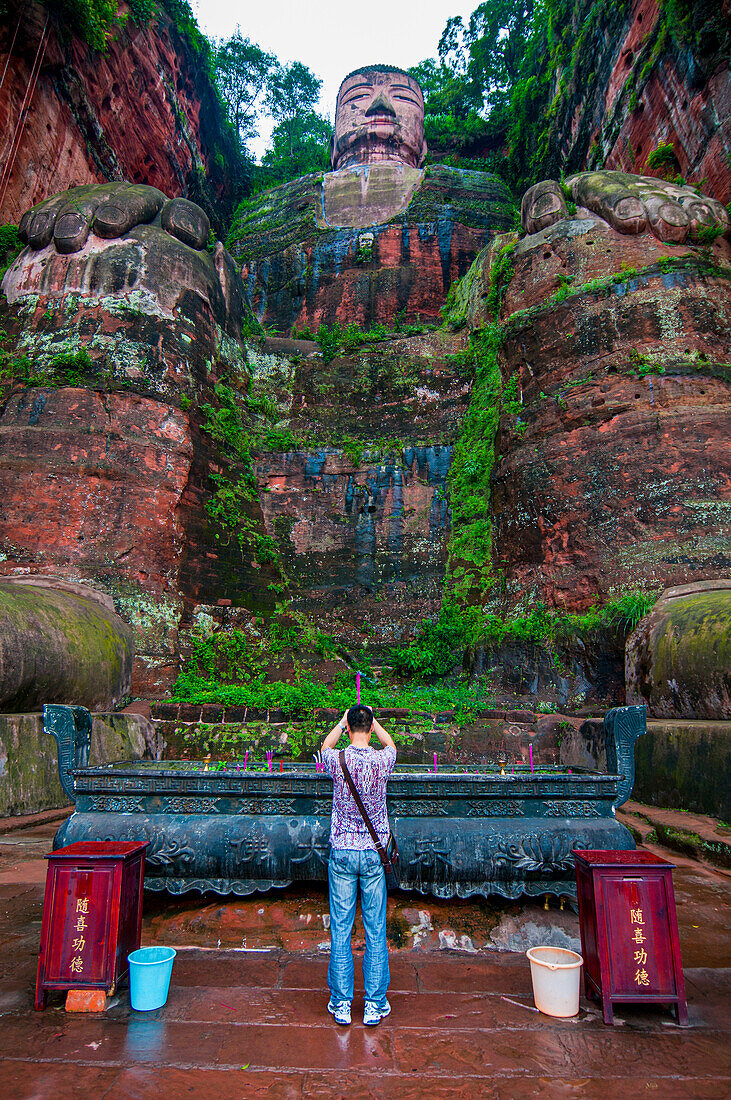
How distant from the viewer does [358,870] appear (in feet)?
7.84

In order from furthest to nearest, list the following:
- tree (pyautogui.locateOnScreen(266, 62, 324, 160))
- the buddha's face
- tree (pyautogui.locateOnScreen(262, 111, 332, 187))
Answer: tree (pyautogui.locateOnScreen(266, 62, 324, 160)) → tree (pyautogui.locateOnScreen(262, 111, 332, 187)) → the buddha's face

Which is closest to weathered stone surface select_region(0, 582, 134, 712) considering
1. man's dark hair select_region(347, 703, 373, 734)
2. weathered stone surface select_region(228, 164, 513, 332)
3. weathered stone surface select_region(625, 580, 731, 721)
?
man's dark hair select_region(347, 703, 373, 734)

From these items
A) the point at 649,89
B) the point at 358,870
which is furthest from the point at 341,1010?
the point at 649,89

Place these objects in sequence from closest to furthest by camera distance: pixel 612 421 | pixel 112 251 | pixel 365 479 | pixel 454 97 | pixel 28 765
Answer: pixel 28 765 < pixel 612 421 < pixel 112 251 < pixel 365 479 < pixel 454 97

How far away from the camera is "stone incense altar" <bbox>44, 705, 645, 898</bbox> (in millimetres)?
3150

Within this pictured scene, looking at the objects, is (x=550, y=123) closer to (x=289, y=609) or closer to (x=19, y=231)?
(x=19, y=231)

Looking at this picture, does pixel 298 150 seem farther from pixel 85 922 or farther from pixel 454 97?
pixel 85 922

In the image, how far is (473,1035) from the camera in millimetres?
2160

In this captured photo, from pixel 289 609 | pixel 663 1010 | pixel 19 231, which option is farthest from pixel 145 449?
pixel 663 1010

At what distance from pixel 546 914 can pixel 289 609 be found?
797cm

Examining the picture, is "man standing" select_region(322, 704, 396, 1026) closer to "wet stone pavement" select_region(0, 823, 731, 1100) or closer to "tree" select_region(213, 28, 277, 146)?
"wet stone pavement" select_region(0, 823, 731, 1100)

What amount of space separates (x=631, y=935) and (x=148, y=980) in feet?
6.05

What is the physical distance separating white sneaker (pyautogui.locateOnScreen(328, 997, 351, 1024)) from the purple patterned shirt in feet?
1.73

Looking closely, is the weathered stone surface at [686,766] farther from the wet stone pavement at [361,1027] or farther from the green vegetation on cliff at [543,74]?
the green vegetation on cliff at [543,74]
